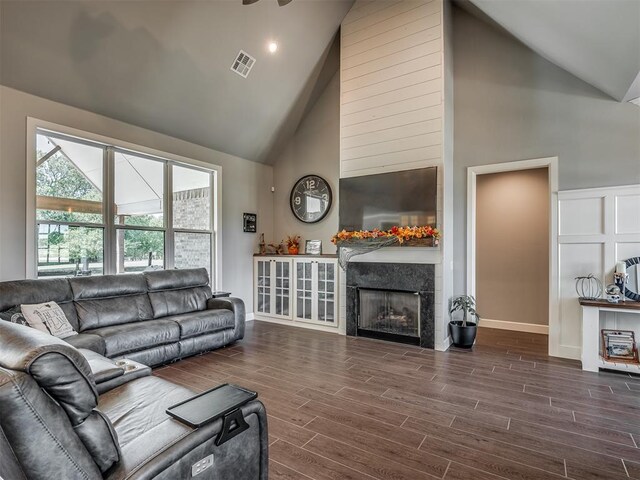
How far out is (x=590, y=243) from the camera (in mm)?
3885

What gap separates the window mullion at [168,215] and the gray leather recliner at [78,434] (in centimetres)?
381

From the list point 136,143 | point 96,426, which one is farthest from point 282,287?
point 96,426

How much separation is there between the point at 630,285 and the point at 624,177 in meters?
1.18

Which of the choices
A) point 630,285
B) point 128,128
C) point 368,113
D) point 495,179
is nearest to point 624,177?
point 630,285

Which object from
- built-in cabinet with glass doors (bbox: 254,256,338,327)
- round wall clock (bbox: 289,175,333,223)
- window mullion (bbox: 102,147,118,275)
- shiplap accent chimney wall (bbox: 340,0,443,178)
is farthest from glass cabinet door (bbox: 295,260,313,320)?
window mullion (bbox: 102,147,118,275)

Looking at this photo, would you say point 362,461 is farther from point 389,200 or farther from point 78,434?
point 389,200

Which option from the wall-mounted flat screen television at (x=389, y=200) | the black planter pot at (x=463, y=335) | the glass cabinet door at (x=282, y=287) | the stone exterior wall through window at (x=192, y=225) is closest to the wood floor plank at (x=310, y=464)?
the black planter pot at (x=463, y=335)

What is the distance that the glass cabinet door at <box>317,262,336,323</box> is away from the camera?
542 cm

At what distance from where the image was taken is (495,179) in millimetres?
5660

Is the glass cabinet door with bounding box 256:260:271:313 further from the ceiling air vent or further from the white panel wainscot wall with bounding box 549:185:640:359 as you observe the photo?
the white panel wainscot wall with bounding box 549:185:640:359

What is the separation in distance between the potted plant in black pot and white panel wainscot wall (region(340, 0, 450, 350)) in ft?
0.45

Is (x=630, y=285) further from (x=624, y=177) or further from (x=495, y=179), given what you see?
(x=495, y=179)

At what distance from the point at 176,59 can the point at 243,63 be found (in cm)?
93

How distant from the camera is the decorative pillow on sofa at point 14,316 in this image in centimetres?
303
